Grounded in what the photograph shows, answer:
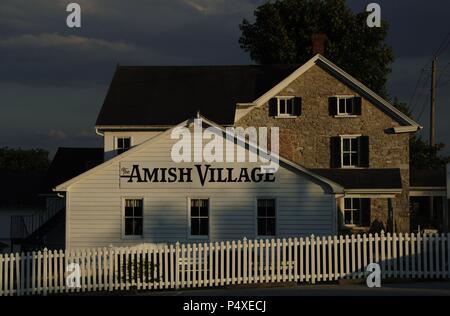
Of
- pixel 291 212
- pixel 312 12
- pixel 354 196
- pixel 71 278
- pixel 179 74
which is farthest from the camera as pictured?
pixel 312 12

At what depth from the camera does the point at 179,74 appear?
4872 centimetres

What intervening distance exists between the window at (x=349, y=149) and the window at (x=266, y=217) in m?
12.5

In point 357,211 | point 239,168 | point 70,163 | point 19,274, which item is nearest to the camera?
point 19,274

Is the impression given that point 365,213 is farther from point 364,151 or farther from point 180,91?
point 180,91

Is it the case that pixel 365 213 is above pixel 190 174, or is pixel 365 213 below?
below

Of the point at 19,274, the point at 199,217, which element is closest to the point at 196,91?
the point at 199,217

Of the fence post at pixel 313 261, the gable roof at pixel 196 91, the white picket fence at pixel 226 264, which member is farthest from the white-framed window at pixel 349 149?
the fence post at pixel 313 261

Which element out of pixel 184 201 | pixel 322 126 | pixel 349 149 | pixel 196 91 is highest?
pixel 196 91

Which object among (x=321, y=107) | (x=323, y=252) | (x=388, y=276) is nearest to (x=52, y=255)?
(x=323, y=252)

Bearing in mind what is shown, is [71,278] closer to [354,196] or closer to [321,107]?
[354,196]

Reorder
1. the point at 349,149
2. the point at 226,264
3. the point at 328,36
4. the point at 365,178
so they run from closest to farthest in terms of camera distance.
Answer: the point at 226,264
the point at 365,178
the point at 349,149
the point at 328,36

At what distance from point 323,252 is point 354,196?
15.6 metres

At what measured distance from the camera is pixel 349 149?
4534cm

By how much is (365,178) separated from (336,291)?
1978cm
